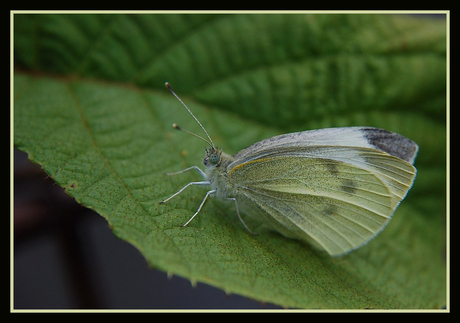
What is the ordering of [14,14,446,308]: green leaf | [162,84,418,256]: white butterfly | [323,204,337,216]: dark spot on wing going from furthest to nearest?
1. [323,204,337,216]: dark spot on wing
2. [162,84,418,256]: white butterfly
3. [14,14,446,308]: green leaf

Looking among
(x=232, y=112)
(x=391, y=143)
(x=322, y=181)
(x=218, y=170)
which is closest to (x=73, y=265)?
(x=218, y=170)

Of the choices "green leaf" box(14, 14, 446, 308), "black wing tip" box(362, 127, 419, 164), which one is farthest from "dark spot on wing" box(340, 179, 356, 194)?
"green leaf" box(14, 14, 446, 308)

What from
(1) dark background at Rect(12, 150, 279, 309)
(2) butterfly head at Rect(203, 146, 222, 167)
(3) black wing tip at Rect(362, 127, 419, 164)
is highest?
(3) black wing tip at Rect(362, 127, 419, 164)

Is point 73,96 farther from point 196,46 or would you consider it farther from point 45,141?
point 196,46

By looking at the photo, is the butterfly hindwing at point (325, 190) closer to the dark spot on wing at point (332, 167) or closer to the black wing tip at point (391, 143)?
the dark spot on wing at point (332, 167)

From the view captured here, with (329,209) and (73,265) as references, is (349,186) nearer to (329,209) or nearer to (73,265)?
(329,209)

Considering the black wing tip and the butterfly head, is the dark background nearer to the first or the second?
the butterfly head
